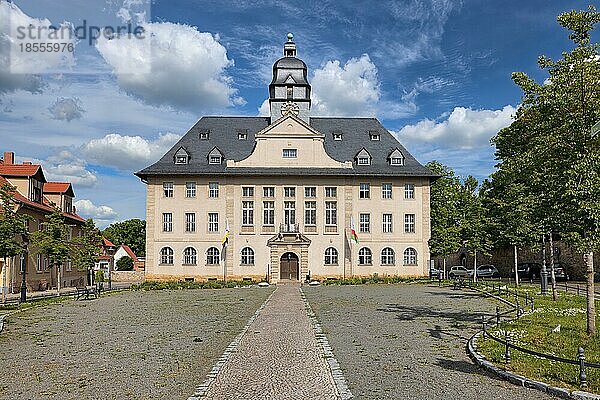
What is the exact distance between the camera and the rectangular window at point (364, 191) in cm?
5231

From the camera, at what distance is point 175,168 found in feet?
172

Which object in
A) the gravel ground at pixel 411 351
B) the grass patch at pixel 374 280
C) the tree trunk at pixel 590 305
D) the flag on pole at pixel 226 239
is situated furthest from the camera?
the flag on pole at pixel 226 239

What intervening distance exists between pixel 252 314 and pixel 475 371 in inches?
497

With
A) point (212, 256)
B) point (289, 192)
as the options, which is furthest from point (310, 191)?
point (212, 256)

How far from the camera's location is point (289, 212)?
170ft

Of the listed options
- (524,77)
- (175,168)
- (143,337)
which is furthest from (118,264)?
(524,77)

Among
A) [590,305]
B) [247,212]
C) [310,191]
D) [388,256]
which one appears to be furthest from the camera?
[310,191]

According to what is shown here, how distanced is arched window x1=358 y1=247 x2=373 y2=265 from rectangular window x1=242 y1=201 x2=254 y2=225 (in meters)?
9.74

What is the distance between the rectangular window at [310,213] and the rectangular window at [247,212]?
183 inches

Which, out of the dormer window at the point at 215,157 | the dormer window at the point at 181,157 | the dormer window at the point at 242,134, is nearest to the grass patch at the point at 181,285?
the dormer window at the point at 215,157

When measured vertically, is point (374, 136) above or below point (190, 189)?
above

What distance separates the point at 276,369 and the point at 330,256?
3982 centimetres

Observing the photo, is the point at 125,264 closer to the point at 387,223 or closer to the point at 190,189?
the point at 190,189

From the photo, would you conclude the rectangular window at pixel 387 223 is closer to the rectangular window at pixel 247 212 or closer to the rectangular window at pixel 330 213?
the rectangular window at pixel 330 213
